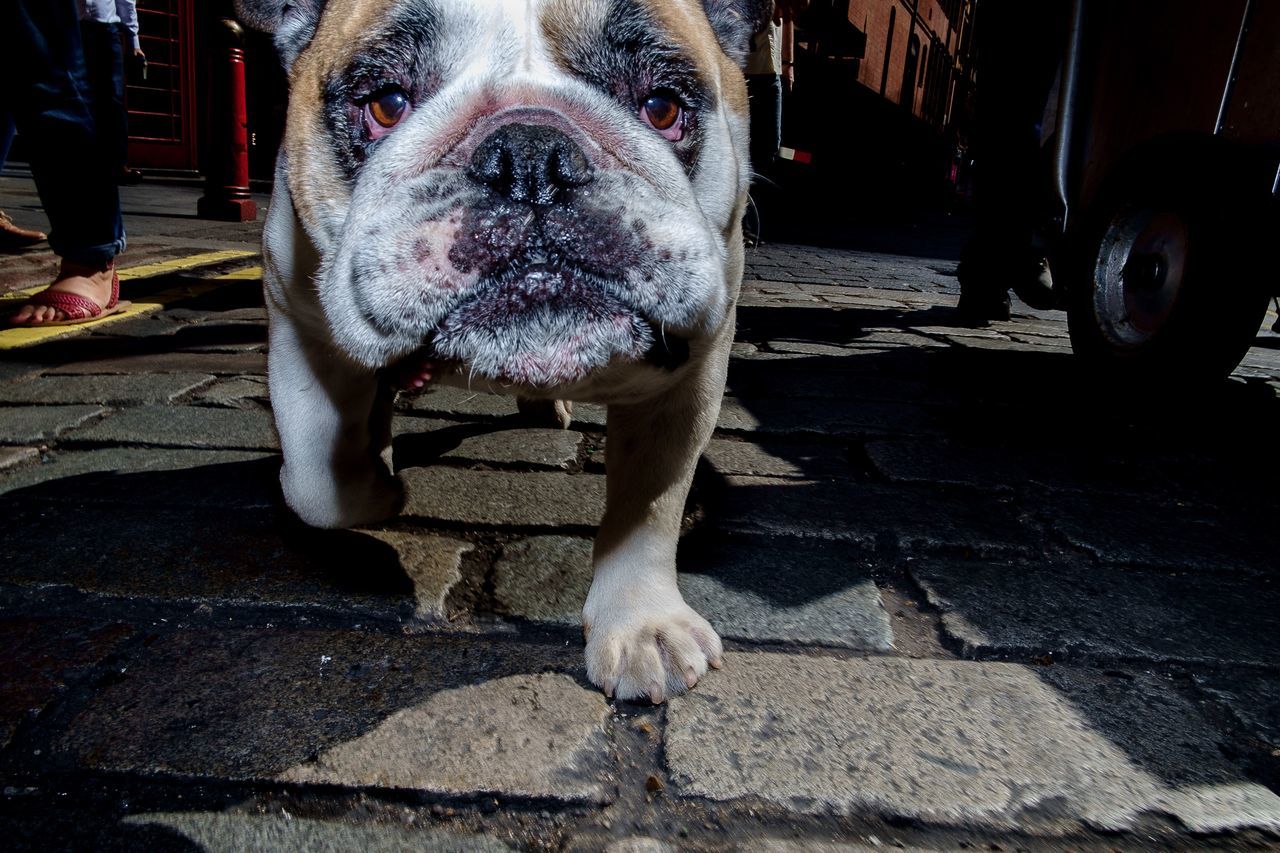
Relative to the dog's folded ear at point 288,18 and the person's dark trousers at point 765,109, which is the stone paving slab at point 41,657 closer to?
the dog's folded ear at point 288,18

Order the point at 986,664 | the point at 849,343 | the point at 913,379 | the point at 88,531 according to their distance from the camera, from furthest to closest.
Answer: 1. the point at 849,343
2. the point at 913,379
3. the point at 88,531
4. the point at 986,664

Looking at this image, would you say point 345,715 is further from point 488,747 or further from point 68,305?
point 68,305

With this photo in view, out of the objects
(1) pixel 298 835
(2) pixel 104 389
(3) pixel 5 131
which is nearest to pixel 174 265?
(3) pixel 5 131

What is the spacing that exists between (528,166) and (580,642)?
0.84m

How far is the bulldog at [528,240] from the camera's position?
55.5 inches

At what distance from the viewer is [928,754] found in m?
1.38

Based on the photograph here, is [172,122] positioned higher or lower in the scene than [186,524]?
higher

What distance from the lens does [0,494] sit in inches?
86.4

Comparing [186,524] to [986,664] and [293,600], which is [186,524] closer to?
[293,600]

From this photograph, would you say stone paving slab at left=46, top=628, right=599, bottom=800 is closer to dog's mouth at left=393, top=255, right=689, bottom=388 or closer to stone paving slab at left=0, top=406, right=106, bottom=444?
dog's mouth at left=393, top=255, right=689, bottom=388

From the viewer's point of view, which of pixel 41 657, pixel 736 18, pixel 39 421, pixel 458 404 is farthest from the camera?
pixel 458 404

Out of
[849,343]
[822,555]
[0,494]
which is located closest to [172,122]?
[849,343]

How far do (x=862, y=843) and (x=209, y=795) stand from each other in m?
0.84

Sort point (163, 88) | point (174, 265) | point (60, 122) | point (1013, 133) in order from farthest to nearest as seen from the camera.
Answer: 1. point (163, 88)
2. point (174, 265)
3. point (1013, 133)
4. point (60, 122)
